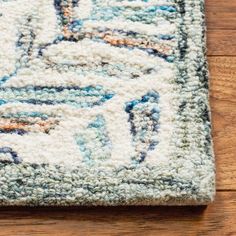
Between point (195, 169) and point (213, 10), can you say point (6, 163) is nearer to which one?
point (195, 169)

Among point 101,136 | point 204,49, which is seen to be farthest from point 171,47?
point 101,136

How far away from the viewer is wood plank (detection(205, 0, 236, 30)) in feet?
2.49

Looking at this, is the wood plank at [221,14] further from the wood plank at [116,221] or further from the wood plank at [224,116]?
the wood plank at [116,221]

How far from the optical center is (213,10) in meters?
0.77

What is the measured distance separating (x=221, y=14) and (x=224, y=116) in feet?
0.47

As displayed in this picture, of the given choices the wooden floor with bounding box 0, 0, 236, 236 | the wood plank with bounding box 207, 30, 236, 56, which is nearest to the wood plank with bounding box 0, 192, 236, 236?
the wooden floor with bounding box 0, 0, 236, 236

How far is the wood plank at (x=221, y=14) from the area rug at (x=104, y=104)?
0.06 feet

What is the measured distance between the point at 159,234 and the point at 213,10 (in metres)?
0.30

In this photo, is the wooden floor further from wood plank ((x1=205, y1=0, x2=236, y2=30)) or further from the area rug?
wood plank ((x1=205, y1=0, x2=236, y2=30))

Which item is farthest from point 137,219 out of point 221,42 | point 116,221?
point 221,42

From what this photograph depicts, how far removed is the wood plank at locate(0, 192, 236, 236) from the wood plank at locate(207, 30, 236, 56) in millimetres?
201

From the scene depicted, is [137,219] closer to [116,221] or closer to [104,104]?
[116,221]

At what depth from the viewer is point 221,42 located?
0.75 m

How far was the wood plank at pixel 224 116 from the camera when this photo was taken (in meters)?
0.68
